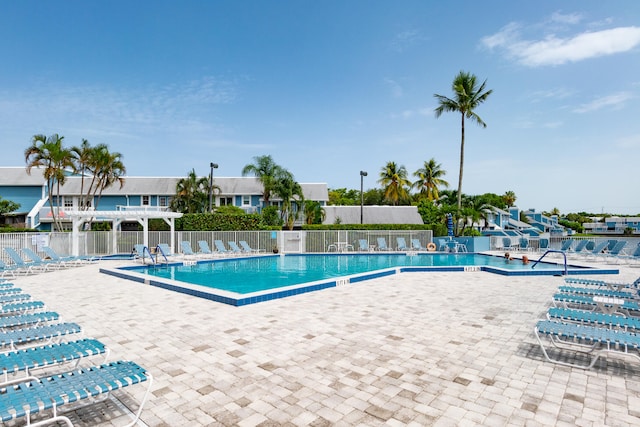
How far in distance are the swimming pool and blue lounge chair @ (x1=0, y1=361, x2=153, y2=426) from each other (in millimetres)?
4536

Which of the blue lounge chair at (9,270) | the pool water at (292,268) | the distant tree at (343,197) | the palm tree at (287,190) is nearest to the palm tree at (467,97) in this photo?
the pool water at (292,268)

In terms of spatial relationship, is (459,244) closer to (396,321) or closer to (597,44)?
(597,44)

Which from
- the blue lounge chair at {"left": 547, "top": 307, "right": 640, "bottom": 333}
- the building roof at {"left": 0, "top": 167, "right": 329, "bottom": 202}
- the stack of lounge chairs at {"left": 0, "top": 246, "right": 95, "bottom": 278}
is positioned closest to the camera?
→ the blue lounge chair at {"left": 547, "top": 307, "right": 640, "bottom": 333}

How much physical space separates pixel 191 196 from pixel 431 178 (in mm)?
28104

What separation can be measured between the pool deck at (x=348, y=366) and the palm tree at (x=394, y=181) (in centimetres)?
3518

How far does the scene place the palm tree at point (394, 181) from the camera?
4285cm

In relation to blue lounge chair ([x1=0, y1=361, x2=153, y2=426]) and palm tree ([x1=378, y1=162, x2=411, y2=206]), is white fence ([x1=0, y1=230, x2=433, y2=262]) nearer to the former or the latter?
blue lounge chair ([x1=0, y1=361, x2=153, y2=426])

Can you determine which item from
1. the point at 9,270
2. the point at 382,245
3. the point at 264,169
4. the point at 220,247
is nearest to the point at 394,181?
the point at 264,169

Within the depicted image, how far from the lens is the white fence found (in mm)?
19908

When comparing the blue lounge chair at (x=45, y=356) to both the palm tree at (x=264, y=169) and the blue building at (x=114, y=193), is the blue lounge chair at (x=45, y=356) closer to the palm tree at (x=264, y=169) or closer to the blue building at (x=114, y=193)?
the palm tree at (x=264, y=169)

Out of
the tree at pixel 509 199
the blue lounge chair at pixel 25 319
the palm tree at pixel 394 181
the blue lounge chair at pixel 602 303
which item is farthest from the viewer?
the tree at pixel 509 199

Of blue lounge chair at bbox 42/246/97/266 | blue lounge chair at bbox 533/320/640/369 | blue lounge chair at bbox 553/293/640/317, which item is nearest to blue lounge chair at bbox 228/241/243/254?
blue lounge chair at bbox 42/246/97/266

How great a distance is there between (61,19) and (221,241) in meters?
12.6

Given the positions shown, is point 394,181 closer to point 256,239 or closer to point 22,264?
point 256,239
